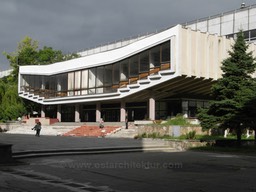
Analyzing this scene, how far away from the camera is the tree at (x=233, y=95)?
23.2m

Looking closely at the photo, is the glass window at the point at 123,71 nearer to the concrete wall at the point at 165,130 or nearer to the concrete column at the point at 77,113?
the concrete column at the point at 77,113

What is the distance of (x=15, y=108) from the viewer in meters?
58.4

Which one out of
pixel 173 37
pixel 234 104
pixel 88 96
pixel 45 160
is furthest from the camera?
pixel 88 96

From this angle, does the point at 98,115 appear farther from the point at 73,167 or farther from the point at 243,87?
the point at 73,167

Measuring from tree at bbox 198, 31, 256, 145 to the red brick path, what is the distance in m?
14.1

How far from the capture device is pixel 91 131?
39.0m

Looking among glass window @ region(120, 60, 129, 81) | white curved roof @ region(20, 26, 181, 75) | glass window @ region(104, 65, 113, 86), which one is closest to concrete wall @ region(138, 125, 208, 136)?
white curved roof @ region(20, 26, 181, 75)

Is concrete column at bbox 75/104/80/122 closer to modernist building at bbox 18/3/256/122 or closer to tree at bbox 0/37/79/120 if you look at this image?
modernist building at bbox 18/3/256/122

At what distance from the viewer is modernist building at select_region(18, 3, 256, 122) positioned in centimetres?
3722

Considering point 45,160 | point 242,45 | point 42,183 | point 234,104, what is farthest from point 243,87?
point 42,183

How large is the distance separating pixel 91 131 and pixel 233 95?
18.7 metres

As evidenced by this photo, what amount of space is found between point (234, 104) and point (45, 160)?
496 inches

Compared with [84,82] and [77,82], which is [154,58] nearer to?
[84,82]

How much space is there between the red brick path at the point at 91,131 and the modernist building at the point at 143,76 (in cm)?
455
